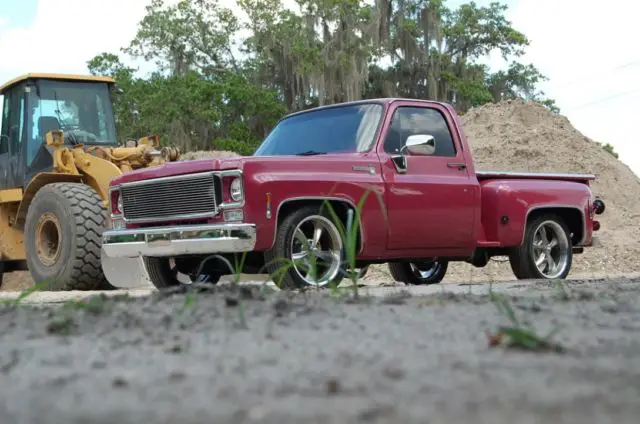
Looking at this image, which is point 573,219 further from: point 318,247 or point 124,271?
point 124,271

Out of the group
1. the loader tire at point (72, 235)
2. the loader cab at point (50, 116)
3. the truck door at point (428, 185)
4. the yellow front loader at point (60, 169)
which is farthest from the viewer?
the loader cab at point (50, 116)

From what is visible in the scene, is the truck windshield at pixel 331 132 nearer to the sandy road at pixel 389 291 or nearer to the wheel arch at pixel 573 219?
the sandy road at pixel 389 291

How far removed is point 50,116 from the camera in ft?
47.0

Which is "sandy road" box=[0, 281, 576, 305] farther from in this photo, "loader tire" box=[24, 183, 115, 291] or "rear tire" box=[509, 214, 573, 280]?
"loader tire" box=[24, 183, 115, 291]

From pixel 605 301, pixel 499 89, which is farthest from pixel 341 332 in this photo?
pixel 499 89

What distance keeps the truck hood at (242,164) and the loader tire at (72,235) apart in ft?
8.14

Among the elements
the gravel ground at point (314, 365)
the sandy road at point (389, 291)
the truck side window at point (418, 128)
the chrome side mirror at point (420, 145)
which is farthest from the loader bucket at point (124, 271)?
the gravel ground at point (314, 365)

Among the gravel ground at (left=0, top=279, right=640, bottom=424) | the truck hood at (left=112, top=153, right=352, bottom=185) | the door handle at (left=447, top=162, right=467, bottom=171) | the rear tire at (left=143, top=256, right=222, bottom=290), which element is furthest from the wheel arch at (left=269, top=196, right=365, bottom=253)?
the gravel ground at (left=0, top=279, right=640, bottom=424)

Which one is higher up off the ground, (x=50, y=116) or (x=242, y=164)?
(x=50, y=116)

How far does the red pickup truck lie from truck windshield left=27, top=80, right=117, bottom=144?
14.0ft

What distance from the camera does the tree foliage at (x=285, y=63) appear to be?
4228cm

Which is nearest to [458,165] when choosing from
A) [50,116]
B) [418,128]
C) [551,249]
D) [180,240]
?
[418,128]

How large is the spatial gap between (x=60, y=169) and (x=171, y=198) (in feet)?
14.2

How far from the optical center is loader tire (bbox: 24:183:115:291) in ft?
39.1
